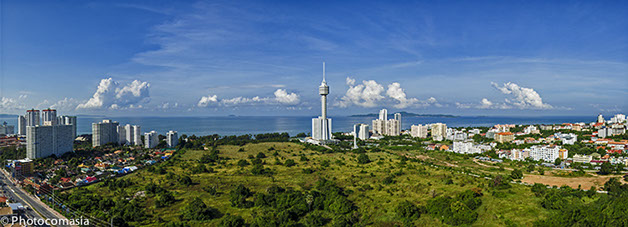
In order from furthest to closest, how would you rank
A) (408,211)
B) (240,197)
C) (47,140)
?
(47,140) < (240,197) < (408,211)

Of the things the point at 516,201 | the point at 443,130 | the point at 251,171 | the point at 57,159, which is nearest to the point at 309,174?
the point at 251,171

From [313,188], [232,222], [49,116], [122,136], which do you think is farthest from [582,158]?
[49,116]

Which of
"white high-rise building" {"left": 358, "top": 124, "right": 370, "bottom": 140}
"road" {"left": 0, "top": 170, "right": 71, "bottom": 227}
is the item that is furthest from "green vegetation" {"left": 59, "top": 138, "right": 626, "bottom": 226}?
"white high-rise building" {"left": 358, "top": 124, "right": 370, "bottom": 140}

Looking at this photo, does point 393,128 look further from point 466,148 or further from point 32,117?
point 32,117

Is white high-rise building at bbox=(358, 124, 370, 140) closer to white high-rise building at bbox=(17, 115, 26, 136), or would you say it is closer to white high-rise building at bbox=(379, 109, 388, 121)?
white high-rise building at bbox=(379, 109, 388, 121)

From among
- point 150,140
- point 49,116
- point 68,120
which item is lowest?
point 150,140

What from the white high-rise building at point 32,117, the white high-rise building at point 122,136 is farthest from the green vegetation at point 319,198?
the white high-rise building at point 32,117
